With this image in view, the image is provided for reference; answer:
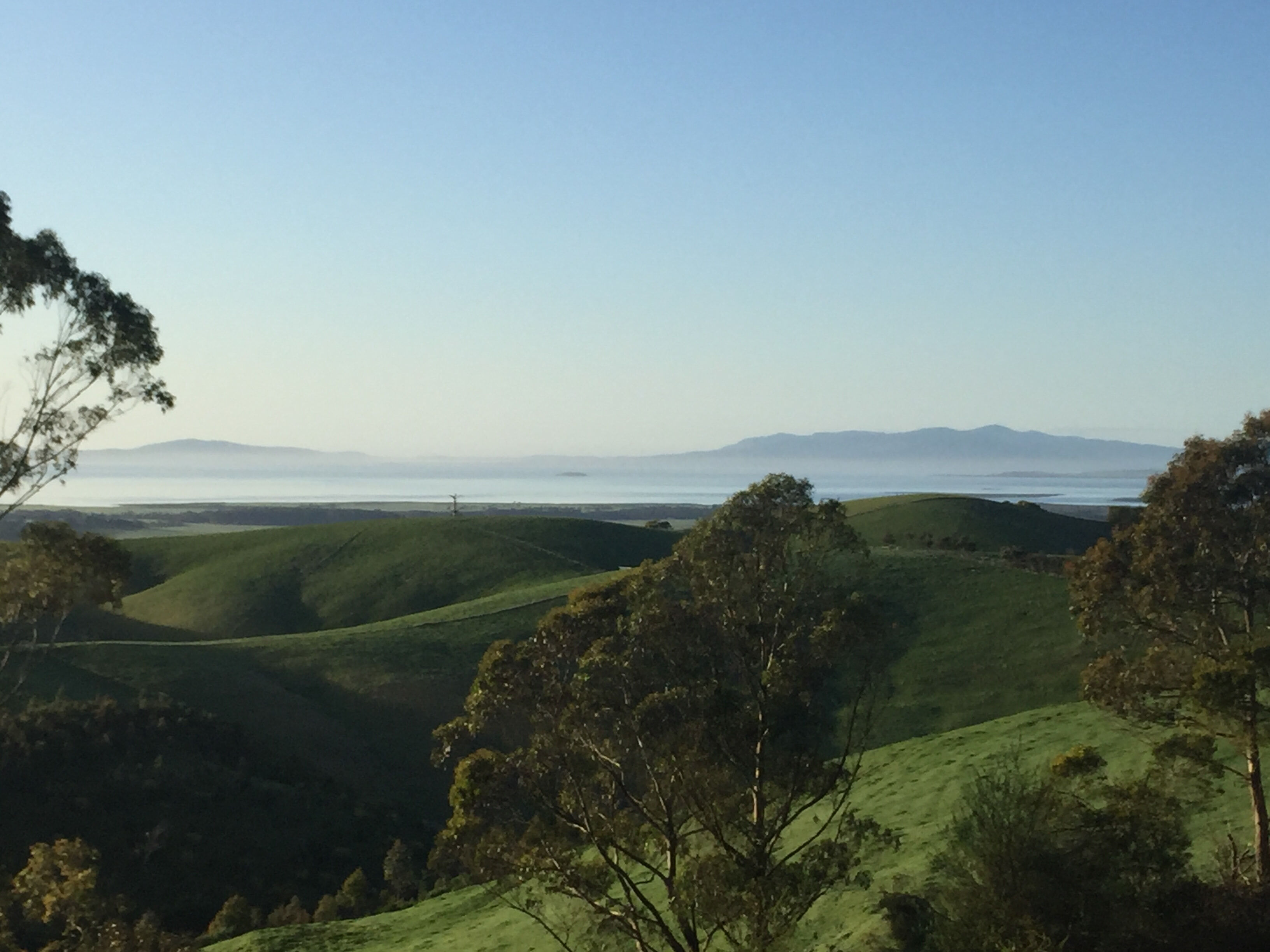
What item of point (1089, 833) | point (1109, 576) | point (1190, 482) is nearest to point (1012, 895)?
point (1089, 833)

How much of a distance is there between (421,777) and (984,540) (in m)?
87.8

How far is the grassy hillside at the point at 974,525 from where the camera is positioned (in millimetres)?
132125

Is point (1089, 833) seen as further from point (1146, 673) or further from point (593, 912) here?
point (593, 912)

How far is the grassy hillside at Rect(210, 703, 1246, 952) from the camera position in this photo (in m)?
29.1

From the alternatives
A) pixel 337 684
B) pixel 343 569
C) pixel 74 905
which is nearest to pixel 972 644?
pixel 337 684

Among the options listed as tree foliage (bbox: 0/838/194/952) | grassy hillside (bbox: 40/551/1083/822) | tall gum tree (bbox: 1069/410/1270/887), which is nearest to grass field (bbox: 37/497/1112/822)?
grassy hillside (bbox: 40/551/1083/822)

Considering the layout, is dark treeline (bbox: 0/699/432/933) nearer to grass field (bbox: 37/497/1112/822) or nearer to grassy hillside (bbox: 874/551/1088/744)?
grass field (bbox: 37/497/1112/822)

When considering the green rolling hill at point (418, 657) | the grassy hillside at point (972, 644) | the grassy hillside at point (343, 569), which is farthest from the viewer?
the grassy hillside at point (343, 569)

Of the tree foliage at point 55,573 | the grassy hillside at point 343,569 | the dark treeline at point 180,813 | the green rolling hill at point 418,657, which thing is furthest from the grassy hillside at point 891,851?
the grassy hillside at point 343,569

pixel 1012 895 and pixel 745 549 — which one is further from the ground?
pixel 745 549

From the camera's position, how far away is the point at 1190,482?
24969 millimetres

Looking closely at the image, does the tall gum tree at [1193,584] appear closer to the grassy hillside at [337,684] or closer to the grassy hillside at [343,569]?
the grassy hillside at [337,684]

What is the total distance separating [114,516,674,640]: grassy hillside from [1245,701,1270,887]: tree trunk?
82.2m

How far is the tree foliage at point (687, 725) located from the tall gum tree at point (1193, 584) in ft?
22.4
